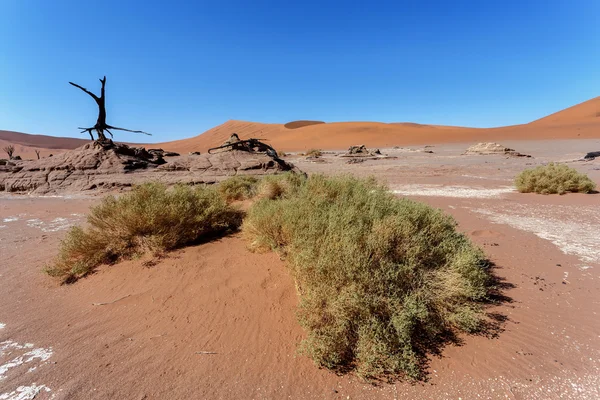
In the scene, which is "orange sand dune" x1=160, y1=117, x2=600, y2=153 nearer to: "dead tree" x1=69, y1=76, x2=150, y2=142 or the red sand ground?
"dead tree" x1=69, y1=76, x2=150, y2=142

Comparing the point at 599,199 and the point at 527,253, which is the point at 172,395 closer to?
the point at 527,253

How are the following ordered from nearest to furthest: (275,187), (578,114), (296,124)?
(275,187) < (578,114) < (296,124)

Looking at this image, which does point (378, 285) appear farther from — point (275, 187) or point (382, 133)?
point (382, 133)

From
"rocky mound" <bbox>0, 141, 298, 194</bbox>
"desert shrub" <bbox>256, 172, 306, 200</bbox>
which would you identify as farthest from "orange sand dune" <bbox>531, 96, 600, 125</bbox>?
"desert shrub" <bbox>256, 172, 306, 200</bbox>

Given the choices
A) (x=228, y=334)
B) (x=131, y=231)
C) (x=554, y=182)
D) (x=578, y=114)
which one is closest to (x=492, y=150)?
(x=554, y=182)

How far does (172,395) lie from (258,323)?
2.78 feet

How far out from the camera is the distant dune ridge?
42.9 m

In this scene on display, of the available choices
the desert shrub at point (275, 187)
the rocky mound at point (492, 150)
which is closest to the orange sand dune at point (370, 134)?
the rocky mound at point (492, 150)

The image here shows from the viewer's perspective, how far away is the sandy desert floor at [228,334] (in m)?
2.12

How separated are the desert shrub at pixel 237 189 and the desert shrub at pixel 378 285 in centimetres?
289

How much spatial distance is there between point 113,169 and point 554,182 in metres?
13.1

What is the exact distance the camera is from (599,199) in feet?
26.1

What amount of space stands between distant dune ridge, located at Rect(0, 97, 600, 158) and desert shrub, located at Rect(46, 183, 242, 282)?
40.1 m

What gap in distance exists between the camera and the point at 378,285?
2.47m
